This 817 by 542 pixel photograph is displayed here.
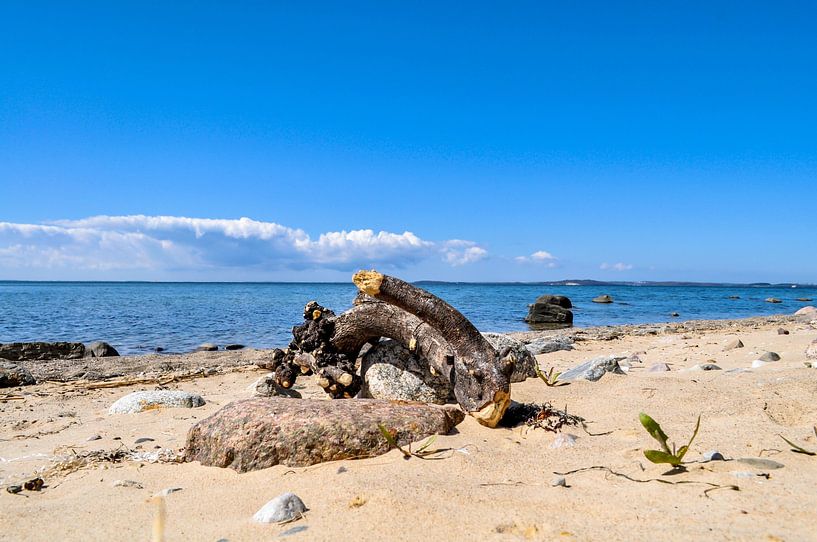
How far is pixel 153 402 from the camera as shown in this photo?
6.73 meters

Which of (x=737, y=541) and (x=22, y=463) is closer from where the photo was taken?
(x=737, y=541)

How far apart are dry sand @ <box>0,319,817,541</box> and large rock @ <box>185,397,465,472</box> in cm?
12

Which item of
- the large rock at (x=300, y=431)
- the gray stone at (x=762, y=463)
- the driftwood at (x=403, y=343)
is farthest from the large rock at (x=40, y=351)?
the gray stone at (x=762, y=463)

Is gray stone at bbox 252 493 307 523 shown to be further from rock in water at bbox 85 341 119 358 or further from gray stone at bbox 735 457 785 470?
rock in water at bbox 85 341 119 358

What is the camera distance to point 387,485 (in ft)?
10.4

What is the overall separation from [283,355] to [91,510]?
10.3ft

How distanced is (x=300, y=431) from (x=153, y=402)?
386cm

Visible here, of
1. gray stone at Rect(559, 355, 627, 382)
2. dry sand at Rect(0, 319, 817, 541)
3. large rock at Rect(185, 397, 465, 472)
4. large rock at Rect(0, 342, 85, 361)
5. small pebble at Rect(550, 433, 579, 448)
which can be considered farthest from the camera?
large rock at Rect(0, 342, 85, 361)

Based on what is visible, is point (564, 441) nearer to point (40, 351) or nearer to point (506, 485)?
point (506, 485)

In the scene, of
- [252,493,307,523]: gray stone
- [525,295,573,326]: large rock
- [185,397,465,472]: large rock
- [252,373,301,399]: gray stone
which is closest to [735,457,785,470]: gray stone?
[185,397,465,472]: large rock

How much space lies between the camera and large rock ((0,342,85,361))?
41.3 ft

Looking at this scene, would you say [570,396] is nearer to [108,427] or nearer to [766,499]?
[766,499]

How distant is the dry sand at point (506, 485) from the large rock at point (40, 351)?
28.2 ft

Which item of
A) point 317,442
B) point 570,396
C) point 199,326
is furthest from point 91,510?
point 199,326
